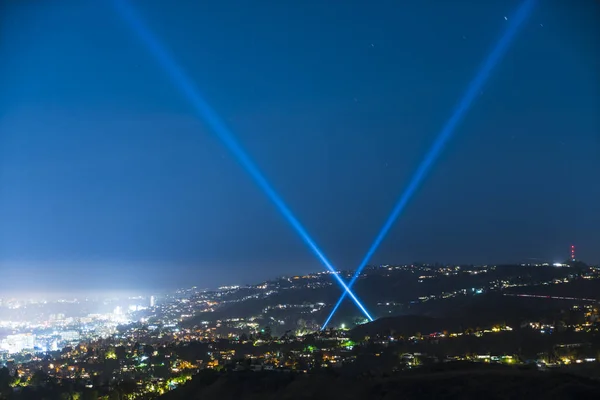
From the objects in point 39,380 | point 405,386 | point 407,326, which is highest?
point 407,326

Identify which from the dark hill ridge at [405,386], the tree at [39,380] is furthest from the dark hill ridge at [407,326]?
the tree at [39,380]

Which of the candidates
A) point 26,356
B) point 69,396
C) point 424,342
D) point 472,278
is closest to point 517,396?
point 424,342

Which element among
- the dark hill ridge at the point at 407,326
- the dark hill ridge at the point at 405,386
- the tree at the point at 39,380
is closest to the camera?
the dark hill ridge at the point at 405,386

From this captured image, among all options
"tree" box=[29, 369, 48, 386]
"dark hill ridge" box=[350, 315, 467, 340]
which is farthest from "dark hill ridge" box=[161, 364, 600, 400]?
"dark hill ridge" box=[350, 315, 467, 340]

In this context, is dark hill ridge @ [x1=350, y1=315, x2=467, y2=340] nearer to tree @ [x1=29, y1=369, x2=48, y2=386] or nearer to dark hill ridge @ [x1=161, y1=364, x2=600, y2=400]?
dark hill ridge @ [x1=161, y1=364, x2=600, y2=400]

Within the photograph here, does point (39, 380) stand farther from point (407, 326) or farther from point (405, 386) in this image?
point (407, 326)

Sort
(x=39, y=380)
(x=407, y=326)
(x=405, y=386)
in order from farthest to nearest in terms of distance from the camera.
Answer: (x=407, y=326) < (x=39, y=380) < (x=405, y=386)

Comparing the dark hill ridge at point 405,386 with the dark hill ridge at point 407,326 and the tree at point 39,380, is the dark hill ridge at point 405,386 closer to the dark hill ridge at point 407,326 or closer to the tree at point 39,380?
the tree at point 39,380

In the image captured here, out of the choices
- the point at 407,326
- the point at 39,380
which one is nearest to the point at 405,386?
the point at 39,380

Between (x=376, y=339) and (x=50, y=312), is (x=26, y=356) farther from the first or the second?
(x=50, y=312)
